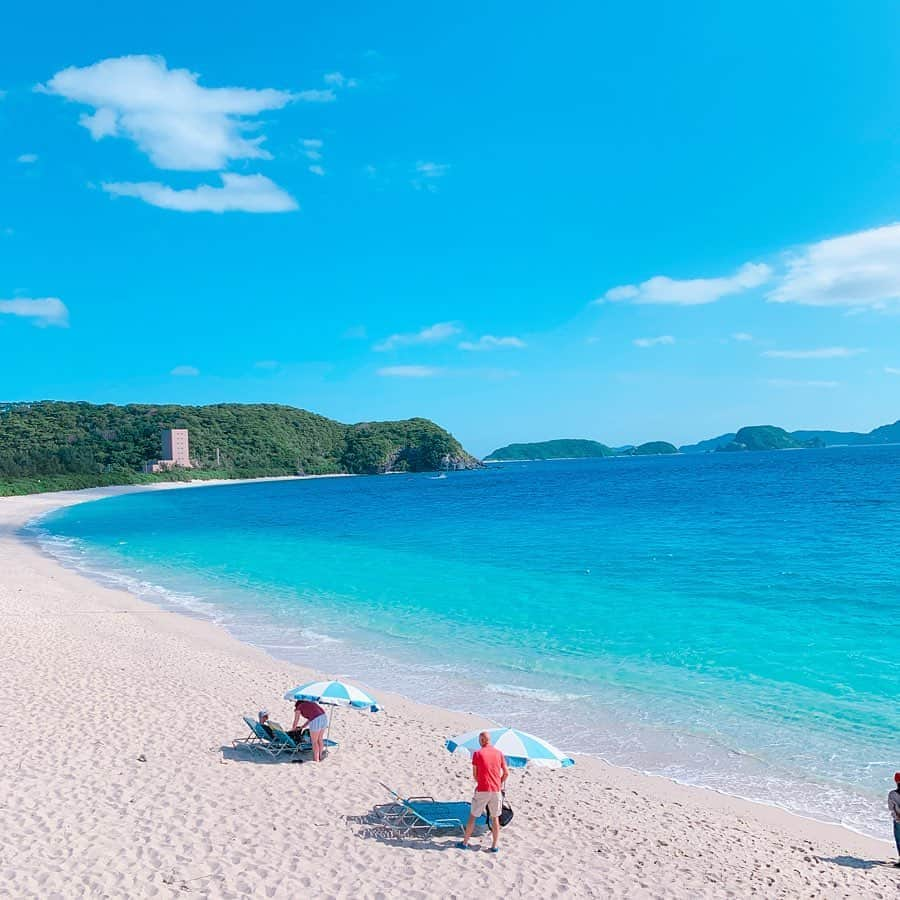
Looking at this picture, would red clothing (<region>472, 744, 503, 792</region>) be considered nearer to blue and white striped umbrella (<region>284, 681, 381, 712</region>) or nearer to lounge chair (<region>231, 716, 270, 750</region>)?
blue and white striped umbrella (<region>284, 681, 381, 712</region>)

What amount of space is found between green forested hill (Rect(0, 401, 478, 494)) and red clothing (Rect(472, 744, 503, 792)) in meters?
92.6

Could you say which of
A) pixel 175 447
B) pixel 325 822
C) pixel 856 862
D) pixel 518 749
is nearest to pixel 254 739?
pixel 325 822

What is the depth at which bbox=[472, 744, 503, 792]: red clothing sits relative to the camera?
765cm

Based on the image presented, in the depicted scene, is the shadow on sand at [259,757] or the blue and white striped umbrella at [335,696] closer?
the shadow on sand at [259,757]

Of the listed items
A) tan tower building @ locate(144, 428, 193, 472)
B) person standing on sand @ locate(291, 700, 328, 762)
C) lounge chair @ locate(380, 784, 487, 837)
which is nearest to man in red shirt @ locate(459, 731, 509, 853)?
lounge chair @ locate(380, 784, 487, 837)

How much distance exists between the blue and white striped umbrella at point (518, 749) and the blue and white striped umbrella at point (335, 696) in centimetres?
217

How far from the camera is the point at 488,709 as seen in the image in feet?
42.6

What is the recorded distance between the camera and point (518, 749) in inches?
317

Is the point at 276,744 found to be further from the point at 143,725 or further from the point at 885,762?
the point at 885,762

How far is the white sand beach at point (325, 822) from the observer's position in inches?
270

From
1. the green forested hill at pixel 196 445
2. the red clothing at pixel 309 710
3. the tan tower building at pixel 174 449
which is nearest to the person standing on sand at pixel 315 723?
the red clothing at pixel 309 710

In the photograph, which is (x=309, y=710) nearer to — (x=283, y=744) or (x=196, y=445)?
(x=283, y=744)

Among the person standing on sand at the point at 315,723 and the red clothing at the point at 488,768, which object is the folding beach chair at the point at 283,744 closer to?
the person standing on sand at the point at 315,723

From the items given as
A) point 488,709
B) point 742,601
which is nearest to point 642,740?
point 488,709
